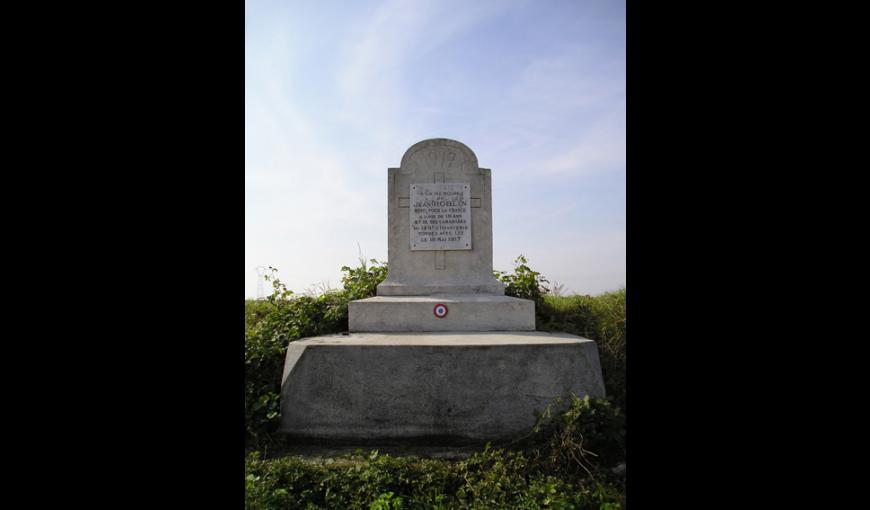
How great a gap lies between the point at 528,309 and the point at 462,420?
4.81ft

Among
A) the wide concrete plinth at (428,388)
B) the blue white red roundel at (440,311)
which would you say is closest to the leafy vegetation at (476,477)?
the wide concrete plinth at (428,388)

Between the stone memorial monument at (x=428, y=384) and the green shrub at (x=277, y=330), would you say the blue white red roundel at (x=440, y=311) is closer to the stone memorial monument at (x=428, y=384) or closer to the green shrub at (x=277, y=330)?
the stone memorial monument at (x=428, y=384)

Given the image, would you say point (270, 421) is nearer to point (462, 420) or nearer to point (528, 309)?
point (462, 420)

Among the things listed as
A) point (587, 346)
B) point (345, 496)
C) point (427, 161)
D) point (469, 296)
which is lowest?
point (345, 496)

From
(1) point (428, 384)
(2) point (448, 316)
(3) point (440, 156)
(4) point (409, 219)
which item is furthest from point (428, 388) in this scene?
(3) point (440, 156)

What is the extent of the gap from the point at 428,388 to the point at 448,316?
1.08m

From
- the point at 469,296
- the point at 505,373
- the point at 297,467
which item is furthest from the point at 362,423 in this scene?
the point at 469,296

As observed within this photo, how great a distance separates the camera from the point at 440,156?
18.6 feet

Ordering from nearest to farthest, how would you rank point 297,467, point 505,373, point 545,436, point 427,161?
point 297,467 → point 545,436 → point 505,373 → point 427,161

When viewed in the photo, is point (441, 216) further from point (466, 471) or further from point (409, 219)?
point (466, 471)

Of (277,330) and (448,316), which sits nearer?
(448,316)

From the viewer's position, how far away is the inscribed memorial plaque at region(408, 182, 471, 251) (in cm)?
560

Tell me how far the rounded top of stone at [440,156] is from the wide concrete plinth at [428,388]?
2484mm

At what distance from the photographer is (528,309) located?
15.6 feet
